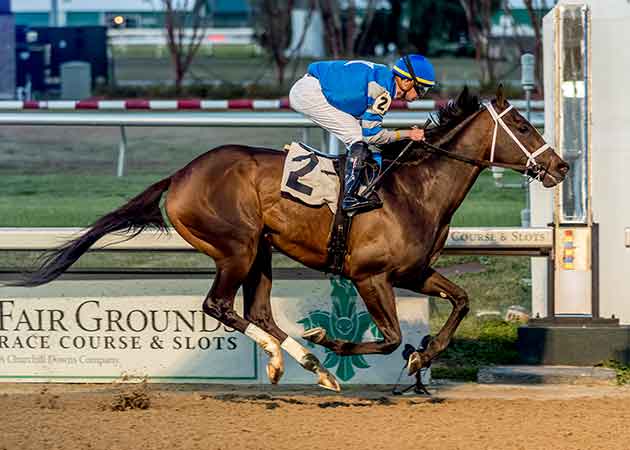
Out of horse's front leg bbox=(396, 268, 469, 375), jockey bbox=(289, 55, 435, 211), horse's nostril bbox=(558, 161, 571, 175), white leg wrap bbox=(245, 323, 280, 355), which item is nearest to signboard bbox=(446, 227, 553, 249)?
horse's front leg bbox=(396, 268, 469, 375)

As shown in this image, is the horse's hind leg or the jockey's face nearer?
the jockey's face

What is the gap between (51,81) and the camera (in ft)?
75.4

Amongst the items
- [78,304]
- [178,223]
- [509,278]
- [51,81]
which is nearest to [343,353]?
Answer: [178,223]

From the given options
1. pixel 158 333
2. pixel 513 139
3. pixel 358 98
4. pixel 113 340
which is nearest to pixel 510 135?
pixel 513 139

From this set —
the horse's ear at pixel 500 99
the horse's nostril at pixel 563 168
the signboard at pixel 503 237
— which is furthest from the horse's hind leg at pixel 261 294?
the horse's nostril at pixel 563 168

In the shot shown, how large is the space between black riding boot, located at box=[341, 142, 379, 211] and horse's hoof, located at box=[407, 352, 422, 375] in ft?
2.57

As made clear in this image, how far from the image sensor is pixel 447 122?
664cm

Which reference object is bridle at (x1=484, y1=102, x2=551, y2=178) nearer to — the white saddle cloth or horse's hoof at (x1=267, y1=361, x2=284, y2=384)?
the white saddle cloth

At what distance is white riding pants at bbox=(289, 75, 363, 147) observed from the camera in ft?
21.0

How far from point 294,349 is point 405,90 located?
1.41m

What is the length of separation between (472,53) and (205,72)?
23.7ft

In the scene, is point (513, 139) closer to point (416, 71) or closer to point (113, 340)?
point (416, 71)

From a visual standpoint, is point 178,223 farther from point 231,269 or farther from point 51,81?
point 51,81

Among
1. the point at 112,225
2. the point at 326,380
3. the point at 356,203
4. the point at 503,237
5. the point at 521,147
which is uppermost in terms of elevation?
the point at 521,147
